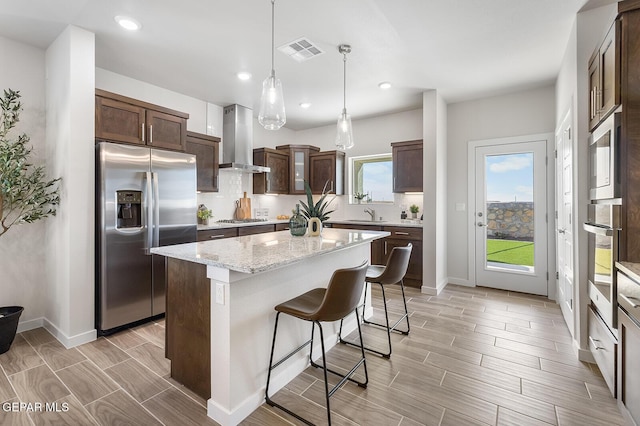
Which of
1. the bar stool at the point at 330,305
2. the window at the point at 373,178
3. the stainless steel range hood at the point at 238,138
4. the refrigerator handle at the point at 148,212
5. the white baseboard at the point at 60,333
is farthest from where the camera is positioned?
the window at the point at 373,178

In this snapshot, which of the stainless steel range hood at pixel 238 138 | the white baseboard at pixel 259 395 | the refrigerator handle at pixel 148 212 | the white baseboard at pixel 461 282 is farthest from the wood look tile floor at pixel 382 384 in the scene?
the stainless steel range hood at pixel 238 138

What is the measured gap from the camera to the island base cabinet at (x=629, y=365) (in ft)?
5.06

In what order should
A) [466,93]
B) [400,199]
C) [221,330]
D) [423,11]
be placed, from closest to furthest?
[221,330] < [423,11] < [466,93] < [400,199]

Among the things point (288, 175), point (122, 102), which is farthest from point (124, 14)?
point (288, 175)

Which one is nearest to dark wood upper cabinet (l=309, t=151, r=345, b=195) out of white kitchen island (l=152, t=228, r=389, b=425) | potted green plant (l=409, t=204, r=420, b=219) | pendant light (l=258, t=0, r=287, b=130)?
potted green plant (l=409, t=204, r=420, b=219)

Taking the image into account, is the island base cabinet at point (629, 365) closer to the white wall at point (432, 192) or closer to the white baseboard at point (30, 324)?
the white wall at point (432, 192)

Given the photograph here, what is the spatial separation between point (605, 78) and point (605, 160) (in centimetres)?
55

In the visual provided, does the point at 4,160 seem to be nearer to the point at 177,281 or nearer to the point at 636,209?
the point at 177,281

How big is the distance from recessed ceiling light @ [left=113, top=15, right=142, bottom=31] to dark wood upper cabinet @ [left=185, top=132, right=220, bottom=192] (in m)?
1.60

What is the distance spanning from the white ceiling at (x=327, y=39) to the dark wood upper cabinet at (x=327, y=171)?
1622 mm

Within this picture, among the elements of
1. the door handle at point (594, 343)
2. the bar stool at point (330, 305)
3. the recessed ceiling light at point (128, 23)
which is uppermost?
the recessed ceiling light at point (128, 23)

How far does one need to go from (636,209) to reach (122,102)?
426 centimetres

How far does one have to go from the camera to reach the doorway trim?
4102 mm

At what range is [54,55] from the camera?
2.98 meters
